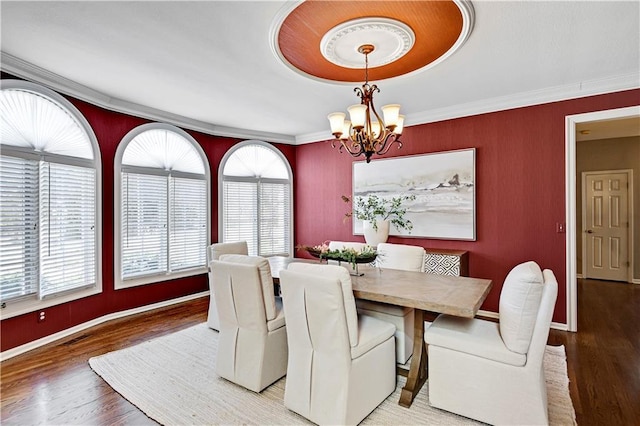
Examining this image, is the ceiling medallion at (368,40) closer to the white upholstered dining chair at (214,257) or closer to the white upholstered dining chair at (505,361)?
the white upholstered dining chair at (505,361)

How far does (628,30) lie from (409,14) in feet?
5.49

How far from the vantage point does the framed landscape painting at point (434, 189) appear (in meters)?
4.11

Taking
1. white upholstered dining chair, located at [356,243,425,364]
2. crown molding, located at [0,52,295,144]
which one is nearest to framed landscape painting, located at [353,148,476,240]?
white upholstered dining chair, located at [356,243,425,364]

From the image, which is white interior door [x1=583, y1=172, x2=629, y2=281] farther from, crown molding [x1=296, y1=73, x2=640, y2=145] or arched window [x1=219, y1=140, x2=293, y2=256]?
arched window [x1=219, y1=140, x2=293, y2=256]

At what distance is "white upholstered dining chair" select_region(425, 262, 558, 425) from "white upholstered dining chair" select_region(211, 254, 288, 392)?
1121 mm

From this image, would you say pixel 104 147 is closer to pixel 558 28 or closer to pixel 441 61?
Result: pixel 441 61

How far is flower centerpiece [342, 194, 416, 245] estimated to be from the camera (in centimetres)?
438

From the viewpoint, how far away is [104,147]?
3.84 m

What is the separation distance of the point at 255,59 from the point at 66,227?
2.64 meters

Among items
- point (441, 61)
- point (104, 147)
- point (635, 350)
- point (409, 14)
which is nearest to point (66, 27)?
point (104, 147)

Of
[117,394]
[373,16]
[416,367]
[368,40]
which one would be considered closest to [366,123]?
[368,40]

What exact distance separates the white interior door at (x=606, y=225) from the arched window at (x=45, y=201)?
812cm

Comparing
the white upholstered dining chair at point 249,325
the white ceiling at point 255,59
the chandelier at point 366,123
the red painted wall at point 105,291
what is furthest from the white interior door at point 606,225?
the red painted wall at point 105,291

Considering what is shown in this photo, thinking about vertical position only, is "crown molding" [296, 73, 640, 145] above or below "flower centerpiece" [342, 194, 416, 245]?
above
